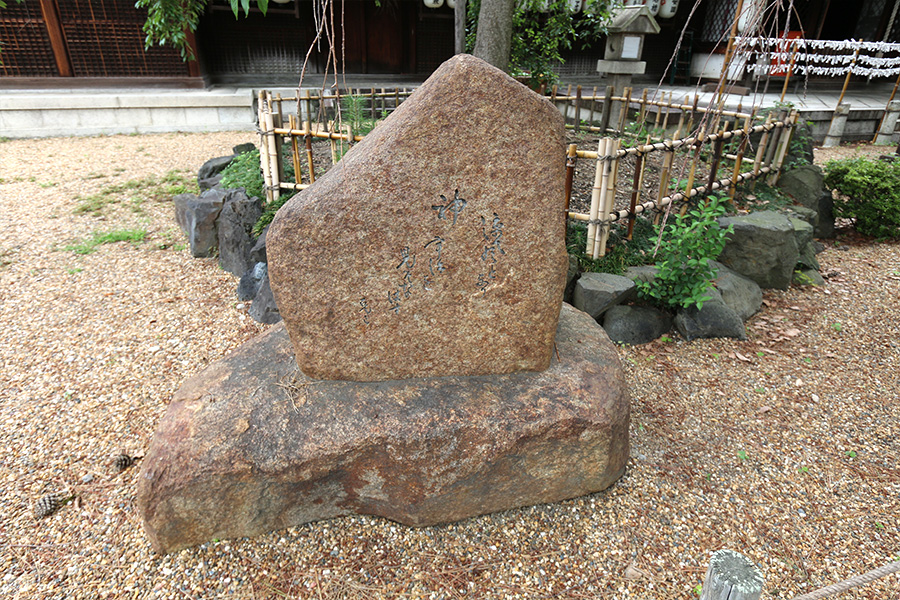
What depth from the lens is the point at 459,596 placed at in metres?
2.38

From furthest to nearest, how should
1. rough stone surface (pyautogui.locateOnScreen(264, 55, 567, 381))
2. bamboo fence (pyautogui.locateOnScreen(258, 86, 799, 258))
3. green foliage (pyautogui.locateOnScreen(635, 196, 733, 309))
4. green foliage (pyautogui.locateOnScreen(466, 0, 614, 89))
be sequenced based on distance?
green foliage (pyautogui.locateOnScreen(466, 0, 614, 89))
bamboo fence (pyautogui.locateOnScreen(258, 86, 799, 258))
green foliage (pyautogui.locateOnScreen(635, 196, 733, 309))
rough stone surface (pyautogui.locateOnScreen(264, 55, 567, 381))

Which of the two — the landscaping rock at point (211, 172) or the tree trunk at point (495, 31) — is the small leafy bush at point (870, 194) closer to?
the tree trunk at point (495, 31)

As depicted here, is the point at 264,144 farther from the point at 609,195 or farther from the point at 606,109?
the point at 606,109

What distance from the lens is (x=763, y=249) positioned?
496 centimetres

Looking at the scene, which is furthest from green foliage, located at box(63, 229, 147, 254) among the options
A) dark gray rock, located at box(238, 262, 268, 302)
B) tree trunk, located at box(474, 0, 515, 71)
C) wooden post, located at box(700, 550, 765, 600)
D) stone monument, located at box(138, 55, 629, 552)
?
wooden post, located at box(700, 550, 765, 600)

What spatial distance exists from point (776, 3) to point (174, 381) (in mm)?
4043

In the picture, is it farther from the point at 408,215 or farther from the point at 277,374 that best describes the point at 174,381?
the point at 408,215

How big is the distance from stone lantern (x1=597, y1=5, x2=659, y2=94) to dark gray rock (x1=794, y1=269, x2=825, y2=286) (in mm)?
5445

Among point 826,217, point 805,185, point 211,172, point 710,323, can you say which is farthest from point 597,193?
point 211,172

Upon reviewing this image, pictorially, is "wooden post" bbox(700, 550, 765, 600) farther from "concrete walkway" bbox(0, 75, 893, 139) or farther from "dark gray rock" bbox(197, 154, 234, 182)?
"concrete walkway" bbox(0, 75, 893, 139)

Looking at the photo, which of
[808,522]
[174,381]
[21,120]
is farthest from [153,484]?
[21,120]

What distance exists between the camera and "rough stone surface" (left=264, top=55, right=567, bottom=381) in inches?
95.0

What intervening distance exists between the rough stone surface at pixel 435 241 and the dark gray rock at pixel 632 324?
5.70 ft

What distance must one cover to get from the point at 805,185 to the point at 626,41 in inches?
183
